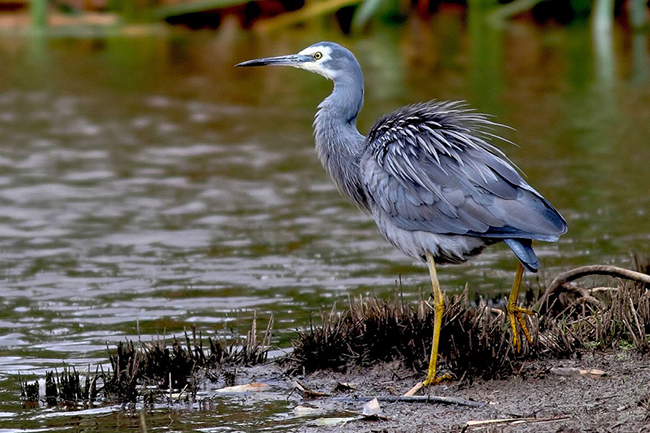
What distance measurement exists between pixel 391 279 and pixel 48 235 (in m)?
3.56

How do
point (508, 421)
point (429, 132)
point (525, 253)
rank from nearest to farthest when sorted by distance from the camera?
1. point (508, 421)
2. point (525, 253)
3. point (429, 132)

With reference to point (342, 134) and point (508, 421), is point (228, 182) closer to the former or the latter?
point (342, 134)

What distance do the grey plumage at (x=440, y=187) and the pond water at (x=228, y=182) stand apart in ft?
4.10

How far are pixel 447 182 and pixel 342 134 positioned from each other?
2.94ft

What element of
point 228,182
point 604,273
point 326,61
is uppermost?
point 326,61

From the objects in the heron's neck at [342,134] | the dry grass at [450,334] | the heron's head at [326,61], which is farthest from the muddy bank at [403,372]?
the heron's head at [326,61]

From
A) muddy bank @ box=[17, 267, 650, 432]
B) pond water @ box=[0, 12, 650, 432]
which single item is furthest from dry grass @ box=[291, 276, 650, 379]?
pond water @ box=[0, 12, 650, 432]

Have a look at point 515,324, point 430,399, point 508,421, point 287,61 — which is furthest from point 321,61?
point 508,421

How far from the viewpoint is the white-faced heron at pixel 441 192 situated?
247 inches

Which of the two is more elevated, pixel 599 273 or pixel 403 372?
pixel 599 273

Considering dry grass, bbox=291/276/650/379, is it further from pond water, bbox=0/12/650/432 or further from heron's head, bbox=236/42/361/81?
heron's head, bbox=236/42/361/81

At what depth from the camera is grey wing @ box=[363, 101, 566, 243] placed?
6.29m

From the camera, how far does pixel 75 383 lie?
635 centimetres

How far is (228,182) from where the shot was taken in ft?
43.9
